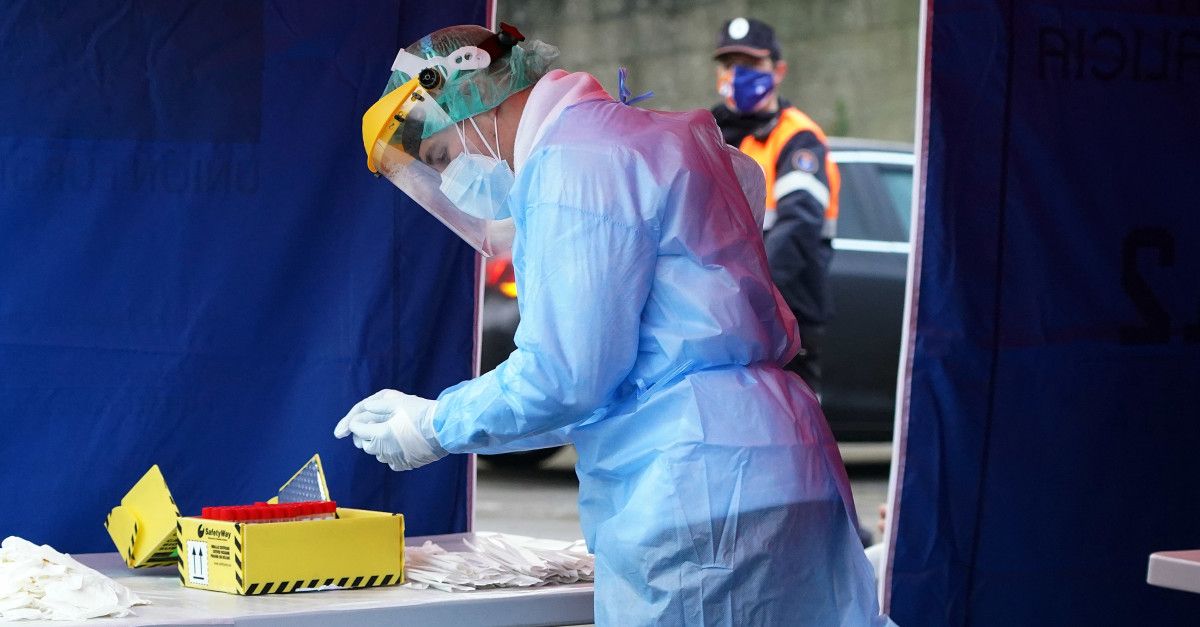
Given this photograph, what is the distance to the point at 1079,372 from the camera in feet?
12.0

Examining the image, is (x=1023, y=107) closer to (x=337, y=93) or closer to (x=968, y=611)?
(x=968, y=611)

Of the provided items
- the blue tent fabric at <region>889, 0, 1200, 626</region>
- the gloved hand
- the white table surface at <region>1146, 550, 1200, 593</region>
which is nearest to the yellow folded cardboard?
the gloved hand

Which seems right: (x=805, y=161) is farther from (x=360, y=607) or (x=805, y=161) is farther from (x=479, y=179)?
(x=360, y=607)

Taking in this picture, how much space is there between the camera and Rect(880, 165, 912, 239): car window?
7168 mm

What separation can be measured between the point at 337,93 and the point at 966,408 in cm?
153

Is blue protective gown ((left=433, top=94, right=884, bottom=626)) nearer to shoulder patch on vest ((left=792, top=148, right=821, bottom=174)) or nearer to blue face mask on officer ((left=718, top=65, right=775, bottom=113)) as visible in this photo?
shoulder patch on vest ((left=792, top=148, right=821, bottom=174))

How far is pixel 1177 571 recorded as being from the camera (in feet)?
6.91

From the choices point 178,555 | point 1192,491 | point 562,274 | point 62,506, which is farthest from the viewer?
point 1192,491

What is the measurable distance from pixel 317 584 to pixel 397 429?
A: 1.00 ft

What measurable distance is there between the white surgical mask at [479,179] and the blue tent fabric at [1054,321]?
1358mm

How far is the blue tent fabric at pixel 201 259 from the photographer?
2.96 meters

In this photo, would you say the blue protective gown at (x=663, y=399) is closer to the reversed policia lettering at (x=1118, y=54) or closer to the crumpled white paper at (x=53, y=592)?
the crumpled white paper at (x=53, y=592)

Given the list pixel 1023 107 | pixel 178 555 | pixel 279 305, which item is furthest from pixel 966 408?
pixel 178 555

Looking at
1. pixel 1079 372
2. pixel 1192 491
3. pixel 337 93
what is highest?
pixel 337 93
